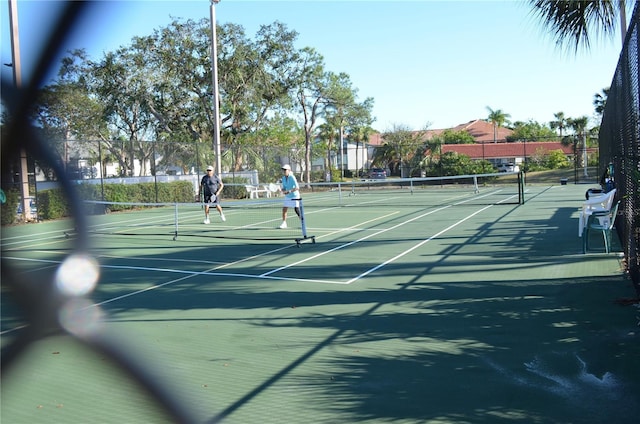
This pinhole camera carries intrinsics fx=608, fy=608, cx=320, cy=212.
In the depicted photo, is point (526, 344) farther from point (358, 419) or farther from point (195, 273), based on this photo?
point (195, 273)

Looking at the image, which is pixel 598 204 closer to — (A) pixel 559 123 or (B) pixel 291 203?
(B) pixel 291 203

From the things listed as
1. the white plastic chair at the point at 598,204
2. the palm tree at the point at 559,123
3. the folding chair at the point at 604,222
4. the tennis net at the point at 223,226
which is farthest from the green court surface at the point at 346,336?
the palm tree at the point at 559,123

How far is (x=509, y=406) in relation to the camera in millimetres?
4176

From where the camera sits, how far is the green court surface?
4.04 meters

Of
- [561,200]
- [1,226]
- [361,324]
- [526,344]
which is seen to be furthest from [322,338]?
[561,200]

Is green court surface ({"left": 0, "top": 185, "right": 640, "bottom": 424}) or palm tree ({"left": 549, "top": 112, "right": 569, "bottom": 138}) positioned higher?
palm tree ({"left": 549, "top": 112, "right": 569, "bottom": 138})

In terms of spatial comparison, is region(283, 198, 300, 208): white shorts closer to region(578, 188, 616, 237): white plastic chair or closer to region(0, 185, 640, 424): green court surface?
region(0, 185, 640, 424): green court surface

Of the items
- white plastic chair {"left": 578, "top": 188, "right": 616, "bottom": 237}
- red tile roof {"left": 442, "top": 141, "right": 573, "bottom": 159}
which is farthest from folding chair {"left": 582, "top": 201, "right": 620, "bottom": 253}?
red tile roof {"left": 442, "top": 141, "right": 573, "bottom": 159}

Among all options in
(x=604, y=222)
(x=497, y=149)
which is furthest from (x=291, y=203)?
(x=497, y=149)

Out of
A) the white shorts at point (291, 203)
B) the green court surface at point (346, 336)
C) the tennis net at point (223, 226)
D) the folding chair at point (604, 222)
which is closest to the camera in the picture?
the green court surface at point (346, 336)

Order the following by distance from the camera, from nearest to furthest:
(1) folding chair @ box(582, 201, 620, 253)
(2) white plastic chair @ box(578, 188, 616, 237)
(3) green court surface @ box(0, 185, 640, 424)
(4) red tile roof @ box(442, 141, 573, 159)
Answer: (3) green court surface @ box(0, 185, 640, 424), (1) folding chair @ box(582, 201, 620, 253), (2) white plastic chair @ box(578, 188, 616, 237), (4) red tile roof @ box(442, 141, 573, 159)

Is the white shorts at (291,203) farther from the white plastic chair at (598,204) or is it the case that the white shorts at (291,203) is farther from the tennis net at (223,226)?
the white plastic chair at (598,204)

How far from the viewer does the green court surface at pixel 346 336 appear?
13.3 feet

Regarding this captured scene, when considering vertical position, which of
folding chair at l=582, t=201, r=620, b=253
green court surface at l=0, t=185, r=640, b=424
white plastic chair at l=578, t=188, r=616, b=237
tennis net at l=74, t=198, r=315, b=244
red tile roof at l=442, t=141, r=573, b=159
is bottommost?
green court surface at l=0, t=185, r=640, b=424
